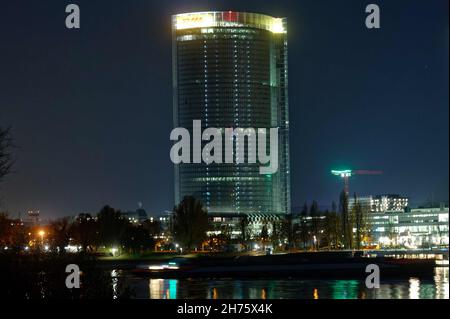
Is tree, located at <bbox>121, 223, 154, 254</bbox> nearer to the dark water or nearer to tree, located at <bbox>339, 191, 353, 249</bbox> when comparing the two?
tree, located at <bbox>339, 191, 353, 249</bbox>

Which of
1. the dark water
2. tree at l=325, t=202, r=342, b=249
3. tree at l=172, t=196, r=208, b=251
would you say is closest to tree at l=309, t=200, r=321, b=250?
tree at l=325, t=202, r=342, b=249

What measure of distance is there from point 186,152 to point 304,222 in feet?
173

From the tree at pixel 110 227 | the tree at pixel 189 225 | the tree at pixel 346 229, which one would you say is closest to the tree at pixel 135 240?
the tree at pixel 110 227

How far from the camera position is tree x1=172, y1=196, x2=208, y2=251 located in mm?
109312

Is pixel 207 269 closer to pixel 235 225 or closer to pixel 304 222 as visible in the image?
pixel 304 222

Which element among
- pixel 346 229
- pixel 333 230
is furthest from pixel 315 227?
pixel 346 229

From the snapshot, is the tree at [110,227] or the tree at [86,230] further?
the tree at [110,227]

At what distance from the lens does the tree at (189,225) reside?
109 meters

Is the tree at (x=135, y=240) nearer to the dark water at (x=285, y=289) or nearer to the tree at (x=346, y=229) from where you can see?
the tree at (x=346, y=229)

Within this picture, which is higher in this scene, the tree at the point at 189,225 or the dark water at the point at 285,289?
the tree at the point at 189,225

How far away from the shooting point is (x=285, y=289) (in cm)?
5153

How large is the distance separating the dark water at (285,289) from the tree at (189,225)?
4370 centimetres
